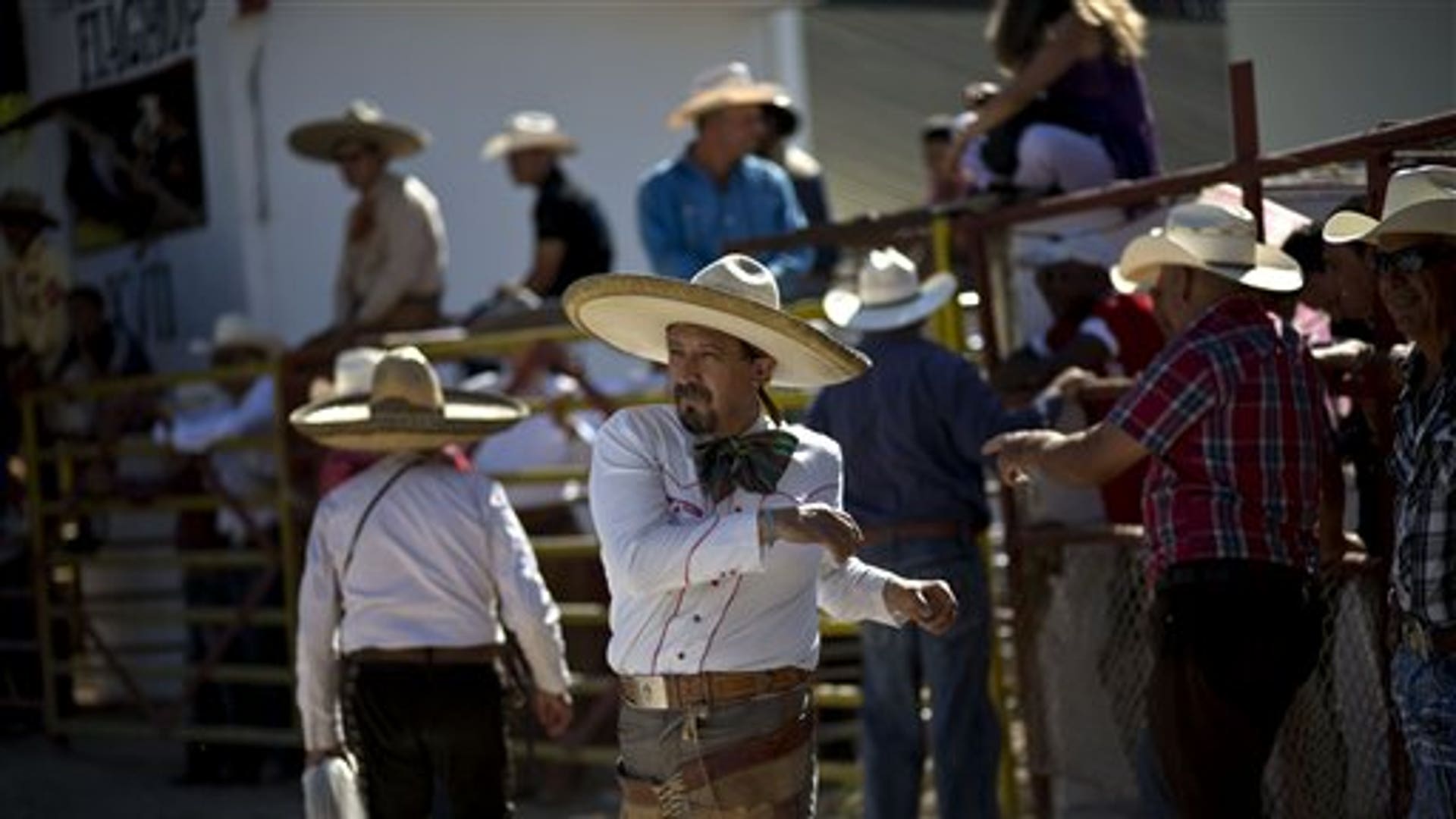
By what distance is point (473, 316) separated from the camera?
1135 centimetres

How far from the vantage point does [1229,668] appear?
605cm

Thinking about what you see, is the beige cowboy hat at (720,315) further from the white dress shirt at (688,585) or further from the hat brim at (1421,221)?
the hat brim at (1421,221)

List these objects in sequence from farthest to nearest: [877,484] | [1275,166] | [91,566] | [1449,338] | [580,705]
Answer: [91,566] → [580,705] → [877,484] → [1275,166] → [1449,338]

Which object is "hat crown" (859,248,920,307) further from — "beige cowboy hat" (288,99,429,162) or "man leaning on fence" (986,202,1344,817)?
"beige cowboy hat" (288,99,429,162)

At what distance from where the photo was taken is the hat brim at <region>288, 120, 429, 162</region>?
1212 centimetres

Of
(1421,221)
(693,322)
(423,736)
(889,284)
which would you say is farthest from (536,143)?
(1421,221)

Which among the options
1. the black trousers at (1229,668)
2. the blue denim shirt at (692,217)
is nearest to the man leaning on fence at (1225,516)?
the black trousers at (1229,668)

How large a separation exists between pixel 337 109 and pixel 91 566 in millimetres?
2723

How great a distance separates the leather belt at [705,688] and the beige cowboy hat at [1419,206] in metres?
1.57

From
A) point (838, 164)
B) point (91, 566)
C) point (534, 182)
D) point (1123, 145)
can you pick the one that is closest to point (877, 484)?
point (1123, 145)

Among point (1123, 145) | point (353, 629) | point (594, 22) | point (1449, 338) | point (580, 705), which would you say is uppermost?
point (594, 22)

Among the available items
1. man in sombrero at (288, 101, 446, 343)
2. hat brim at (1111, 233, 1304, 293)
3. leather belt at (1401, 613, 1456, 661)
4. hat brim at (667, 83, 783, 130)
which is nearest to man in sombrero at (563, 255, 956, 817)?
leather belt at (1401, 613, 1456, 661)

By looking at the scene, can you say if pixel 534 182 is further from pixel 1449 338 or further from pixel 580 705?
pixel 1449 338

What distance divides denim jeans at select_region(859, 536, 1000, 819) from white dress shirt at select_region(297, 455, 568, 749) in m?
1.37
